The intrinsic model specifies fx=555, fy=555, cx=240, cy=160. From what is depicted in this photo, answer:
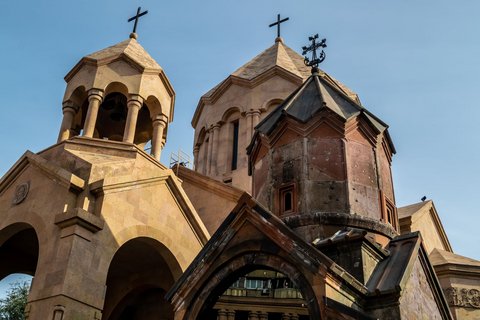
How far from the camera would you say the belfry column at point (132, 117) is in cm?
1334

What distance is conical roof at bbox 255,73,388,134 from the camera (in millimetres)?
9195

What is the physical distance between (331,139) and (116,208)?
4.62m

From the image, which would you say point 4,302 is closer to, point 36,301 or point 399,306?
point 36,301

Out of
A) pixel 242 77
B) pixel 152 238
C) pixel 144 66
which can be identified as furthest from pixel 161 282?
pixel 242 77

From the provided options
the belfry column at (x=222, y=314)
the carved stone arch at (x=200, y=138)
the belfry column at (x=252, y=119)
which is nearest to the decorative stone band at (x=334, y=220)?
the belfry column at (x=222, y=314)

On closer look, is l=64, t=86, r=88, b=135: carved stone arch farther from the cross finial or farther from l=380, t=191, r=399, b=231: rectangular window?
l=380, t=191, r=399, b=231: rectangular window

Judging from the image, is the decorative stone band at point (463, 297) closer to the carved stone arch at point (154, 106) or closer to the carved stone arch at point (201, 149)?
the carved stone arch at point (154, 106)

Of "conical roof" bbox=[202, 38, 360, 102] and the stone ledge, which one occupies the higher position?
"conical roof" bbox=[202, 38, 360, 102]

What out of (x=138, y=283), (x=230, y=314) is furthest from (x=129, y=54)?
(x=230, y=314)

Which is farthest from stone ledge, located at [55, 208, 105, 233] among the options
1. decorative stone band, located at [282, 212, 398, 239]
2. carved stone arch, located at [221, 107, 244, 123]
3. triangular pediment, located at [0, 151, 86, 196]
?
carved stone arch, located at [221, 107, 244, 123]

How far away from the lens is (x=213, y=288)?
6918 millimetres

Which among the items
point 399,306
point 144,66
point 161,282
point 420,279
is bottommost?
point 399,306

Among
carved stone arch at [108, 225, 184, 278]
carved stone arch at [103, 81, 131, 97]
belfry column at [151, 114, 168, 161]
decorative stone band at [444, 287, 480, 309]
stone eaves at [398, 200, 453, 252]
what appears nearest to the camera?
carved stone arch at [108, 225, 184, 278]

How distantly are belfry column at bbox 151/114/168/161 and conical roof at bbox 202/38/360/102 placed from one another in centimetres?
605
